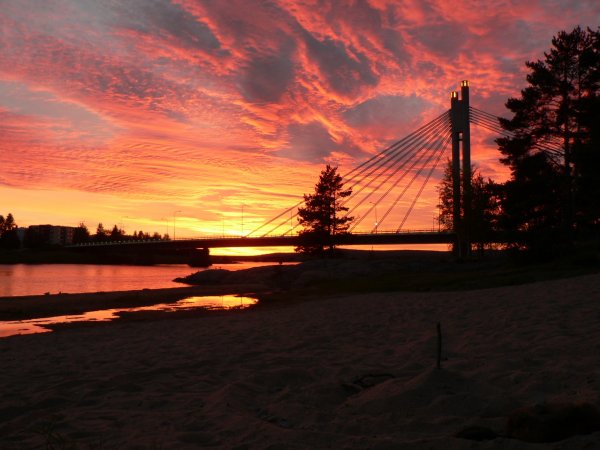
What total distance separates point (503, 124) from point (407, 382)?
33.6 meters

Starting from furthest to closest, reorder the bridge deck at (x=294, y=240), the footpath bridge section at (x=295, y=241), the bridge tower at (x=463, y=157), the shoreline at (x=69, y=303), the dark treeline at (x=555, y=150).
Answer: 1. the bridge deck at (x=294, y=240)
2. the footpath bridge section at (x=295, y=241)
3. the bridge tower at (x=463, y=157)
4. the dark treeline at (x=555, y=150)
5. the shoreline at (x=69, y=303)

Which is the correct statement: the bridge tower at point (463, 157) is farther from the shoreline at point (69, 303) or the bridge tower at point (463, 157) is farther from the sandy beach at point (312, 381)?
the sandy beach at point (312, 381)

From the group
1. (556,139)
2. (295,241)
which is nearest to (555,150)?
(556,139)

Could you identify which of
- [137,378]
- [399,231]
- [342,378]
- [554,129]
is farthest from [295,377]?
[399,231]

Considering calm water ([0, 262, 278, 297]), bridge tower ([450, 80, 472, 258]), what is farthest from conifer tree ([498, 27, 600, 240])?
calm water ([0, 262, 278, 297])

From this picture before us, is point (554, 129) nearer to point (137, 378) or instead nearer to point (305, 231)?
point (305, 231)

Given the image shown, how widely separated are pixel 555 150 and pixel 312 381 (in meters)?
33.6

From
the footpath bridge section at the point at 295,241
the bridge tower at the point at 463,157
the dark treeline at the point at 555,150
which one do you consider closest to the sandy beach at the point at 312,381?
the dark treeline at the point at 555,150

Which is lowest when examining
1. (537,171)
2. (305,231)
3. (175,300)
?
(175,300)

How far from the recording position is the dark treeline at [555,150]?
3134 centimetres

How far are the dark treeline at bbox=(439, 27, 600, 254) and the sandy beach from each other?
22686 millimetres

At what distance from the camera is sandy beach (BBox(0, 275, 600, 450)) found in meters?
4.54

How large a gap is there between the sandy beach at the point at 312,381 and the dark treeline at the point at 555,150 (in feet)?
74.4

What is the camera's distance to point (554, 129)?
33.1m
